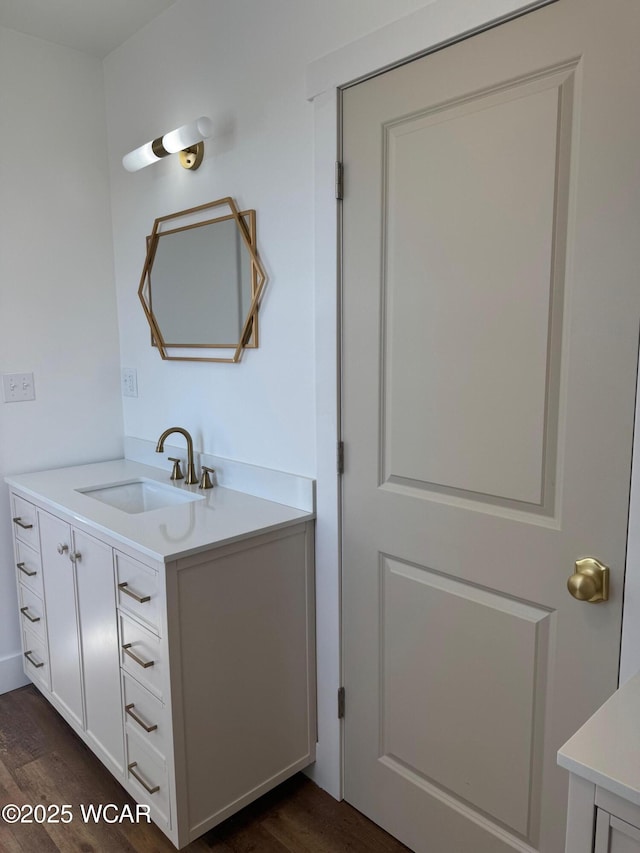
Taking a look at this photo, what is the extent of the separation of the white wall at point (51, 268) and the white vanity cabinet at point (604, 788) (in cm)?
223

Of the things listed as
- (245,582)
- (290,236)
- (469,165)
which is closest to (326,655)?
(245,582)

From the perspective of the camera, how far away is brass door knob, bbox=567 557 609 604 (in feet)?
3.88

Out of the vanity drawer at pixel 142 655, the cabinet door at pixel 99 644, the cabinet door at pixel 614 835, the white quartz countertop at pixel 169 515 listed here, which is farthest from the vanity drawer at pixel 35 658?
the cabinet door at pixel 614 835

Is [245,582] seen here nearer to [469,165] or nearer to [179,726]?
[179,726]

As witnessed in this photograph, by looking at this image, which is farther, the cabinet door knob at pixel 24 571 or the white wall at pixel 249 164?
the cabinet door knob at pixel 24 571

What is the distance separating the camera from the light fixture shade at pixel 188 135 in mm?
1851

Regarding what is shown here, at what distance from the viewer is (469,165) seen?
1.33 m

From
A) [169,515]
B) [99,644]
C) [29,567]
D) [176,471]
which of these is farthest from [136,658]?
[29,567]

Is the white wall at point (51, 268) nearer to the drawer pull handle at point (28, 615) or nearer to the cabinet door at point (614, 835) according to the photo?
the drawer pull handle at point (28, 615)

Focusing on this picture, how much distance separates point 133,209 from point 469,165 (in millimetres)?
1592

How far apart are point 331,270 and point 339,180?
0.23 metres

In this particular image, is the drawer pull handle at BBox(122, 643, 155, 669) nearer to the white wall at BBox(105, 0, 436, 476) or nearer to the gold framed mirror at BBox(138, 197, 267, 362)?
the white wall at BBox(105, 0, 436, 476)

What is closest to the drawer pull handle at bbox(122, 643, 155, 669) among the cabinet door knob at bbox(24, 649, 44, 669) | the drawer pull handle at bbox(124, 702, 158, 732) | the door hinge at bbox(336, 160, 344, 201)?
the drawer pull handle at bbox(124, 702, 158, 732)

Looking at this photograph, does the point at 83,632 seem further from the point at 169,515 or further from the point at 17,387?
the point at 17,387
